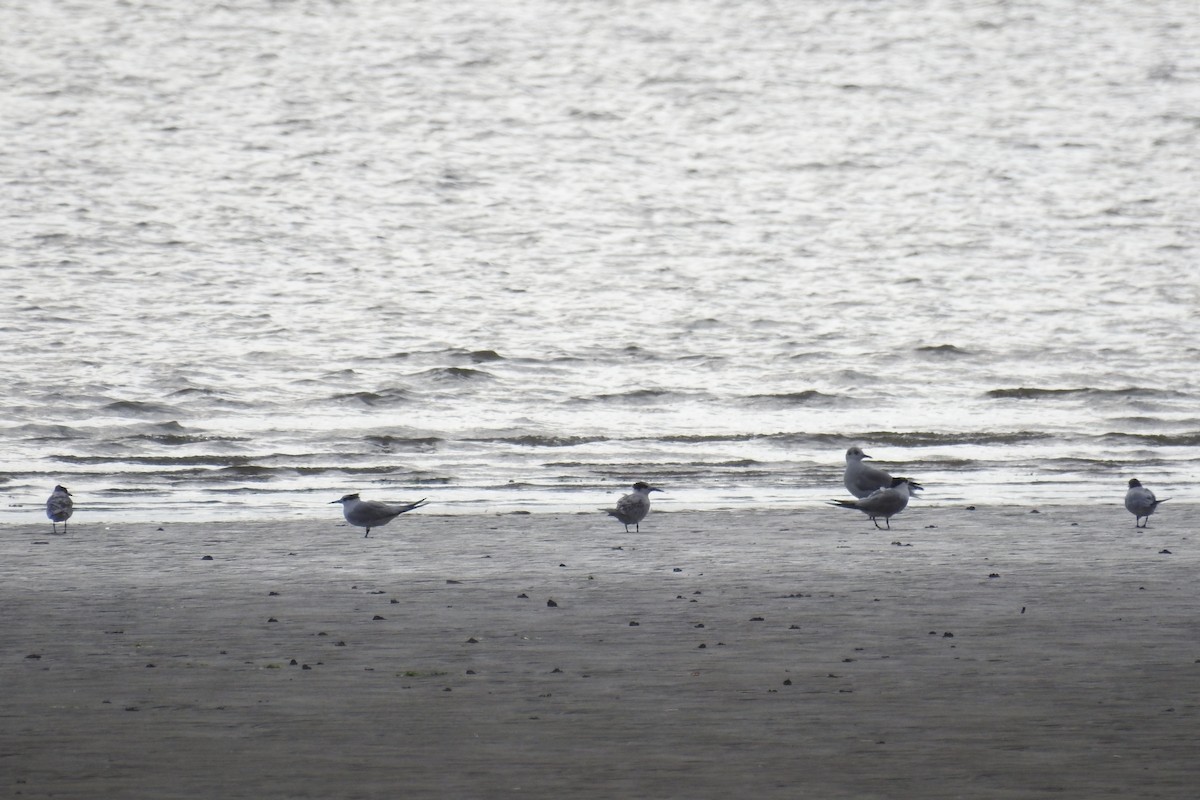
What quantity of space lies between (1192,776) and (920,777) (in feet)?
3.29

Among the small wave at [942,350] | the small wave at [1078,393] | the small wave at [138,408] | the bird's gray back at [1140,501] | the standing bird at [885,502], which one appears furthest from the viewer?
the small wave at [942,350]

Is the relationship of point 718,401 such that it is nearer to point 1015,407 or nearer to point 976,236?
point 1015,407

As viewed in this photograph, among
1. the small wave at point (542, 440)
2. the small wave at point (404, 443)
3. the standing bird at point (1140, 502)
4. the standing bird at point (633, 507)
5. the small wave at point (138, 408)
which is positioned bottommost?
the small wave at point (138, 408)

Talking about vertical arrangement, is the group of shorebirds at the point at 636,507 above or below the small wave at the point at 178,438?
above

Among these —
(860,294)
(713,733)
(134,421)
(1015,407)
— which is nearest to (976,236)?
(860,294)

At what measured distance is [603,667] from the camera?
8172mm

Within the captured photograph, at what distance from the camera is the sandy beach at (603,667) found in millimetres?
6164

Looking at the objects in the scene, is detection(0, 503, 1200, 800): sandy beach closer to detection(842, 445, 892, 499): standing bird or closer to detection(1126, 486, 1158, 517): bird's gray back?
detection(1126, 486, 1158, 517): bird's gray back

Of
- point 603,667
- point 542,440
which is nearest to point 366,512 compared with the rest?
point 603,667

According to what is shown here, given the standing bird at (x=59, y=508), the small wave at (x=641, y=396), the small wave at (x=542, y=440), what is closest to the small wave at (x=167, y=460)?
the small wave at (x=542, y=440)

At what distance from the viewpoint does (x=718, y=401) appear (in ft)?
94.0

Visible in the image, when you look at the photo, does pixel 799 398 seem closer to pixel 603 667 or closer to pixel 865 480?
pixel 865 480

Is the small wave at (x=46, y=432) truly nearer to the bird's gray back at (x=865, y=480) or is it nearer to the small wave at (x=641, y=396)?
the small wave at (x=641, y=396)

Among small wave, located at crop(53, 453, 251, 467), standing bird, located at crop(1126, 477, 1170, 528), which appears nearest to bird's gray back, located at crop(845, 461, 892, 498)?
standing bird, located at crop(1126, 477, 1170, 528)
